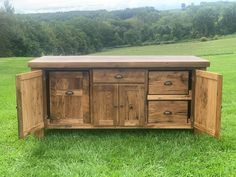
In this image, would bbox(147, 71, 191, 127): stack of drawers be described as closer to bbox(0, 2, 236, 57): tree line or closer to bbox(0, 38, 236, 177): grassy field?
bbox(0, 38, 236, 177): grassy field

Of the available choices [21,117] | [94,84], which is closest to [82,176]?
[21,117]

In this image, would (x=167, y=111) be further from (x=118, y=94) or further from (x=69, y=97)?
(x=69, y=97)

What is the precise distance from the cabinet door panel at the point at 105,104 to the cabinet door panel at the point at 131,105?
0.07 meters

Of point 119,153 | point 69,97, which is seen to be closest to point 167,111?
point 119,153

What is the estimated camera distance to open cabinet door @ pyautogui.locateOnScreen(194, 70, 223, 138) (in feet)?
13.6

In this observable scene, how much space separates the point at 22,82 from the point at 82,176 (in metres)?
1.31

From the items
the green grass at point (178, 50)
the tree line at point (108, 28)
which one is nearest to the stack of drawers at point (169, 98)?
the green grass at point (178, 50)

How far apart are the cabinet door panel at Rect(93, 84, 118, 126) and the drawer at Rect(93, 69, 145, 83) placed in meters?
0.08

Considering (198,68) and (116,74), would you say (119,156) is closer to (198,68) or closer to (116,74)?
(116,74)

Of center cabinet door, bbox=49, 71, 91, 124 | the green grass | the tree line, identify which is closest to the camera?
center cabinet door, bbox=49, 71, 91, 124

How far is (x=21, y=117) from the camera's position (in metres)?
4.15

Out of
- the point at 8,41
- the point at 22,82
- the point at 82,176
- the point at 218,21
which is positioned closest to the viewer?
the point at 82,176

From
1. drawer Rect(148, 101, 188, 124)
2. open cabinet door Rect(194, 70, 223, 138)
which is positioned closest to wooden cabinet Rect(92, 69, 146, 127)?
drawer Rect(148, 101, 188, 124)

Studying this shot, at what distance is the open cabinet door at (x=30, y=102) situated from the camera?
414 centimetres
